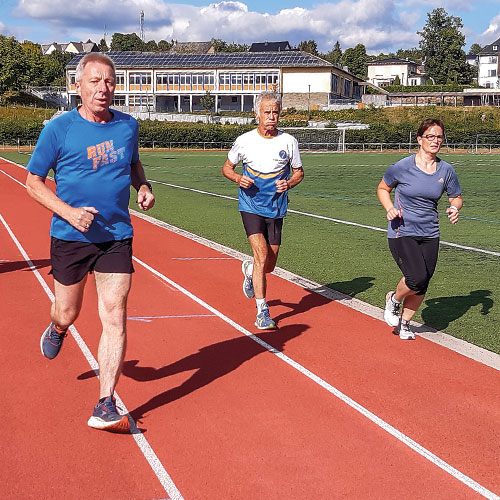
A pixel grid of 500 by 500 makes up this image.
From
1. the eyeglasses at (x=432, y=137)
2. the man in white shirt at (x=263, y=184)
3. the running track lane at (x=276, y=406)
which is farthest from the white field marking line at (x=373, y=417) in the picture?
the eyeglasses at (x=432, y=137)

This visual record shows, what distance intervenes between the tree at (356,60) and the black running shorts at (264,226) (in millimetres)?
143421

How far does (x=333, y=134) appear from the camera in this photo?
64.5 meters

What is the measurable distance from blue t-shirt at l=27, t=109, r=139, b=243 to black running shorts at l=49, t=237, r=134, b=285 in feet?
0.14

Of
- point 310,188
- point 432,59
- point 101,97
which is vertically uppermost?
point 432,59

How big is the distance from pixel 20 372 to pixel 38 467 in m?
1.96

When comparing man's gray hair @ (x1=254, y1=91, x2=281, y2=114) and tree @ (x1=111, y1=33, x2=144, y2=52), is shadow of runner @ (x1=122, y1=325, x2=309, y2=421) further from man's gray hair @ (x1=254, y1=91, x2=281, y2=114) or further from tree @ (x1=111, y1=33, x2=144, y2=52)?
tree @ (x1=111, y1=33, x2=144, y2=52)

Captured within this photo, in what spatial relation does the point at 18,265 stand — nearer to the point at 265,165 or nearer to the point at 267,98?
the point at 265,165

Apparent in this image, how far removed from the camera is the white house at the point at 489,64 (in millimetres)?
146000

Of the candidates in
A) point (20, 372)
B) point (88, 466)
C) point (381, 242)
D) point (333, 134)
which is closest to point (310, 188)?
point (381, 242)

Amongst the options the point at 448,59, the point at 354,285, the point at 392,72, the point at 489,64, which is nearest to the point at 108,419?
the point at 354,285

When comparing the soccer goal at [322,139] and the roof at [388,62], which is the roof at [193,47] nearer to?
the roof at [388,62]

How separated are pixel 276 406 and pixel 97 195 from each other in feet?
6.40

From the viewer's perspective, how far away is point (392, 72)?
15900 cm

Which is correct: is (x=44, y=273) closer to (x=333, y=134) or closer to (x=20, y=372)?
(x=20, y=372)
